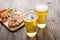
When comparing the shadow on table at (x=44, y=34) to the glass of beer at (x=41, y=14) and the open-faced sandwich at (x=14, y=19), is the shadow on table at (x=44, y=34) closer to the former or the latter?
the glass of beer at (x=41, y=14)

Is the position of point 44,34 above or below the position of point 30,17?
below

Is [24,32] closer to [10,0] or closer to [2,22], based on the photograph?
[2,22]

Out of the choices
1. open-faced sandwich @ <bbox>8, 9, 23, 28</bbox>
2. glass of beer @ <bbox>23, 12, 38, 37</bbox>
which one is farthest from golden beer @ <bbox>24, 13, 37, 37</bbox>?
open-faced sandwich @ <bbox>8, 9, 23, 28</bbox>

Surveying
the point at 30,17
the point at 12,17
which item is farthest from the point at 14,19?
the point at 30,17

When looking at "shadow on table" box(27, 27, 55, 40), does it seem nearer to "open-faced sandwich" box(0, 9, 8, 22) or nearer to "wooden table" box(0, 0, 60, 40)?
"wooden table" box(0, 0, 60, 40)

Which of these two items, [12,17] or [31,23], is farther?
[12,17]

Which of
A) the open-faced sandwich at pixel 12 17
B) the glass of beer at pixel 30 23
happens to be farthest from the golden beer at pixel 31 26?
the open-faced sandwich at pixel 12 17

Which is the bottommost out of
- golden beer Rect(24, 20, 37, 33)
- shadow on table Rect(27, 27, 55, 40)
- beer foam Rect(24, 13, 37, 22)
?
shadow on table Rect(27, 27, 55, 40)

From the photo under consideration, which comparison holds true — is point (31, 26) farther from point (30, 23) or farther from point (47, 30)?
point (47, 30)
